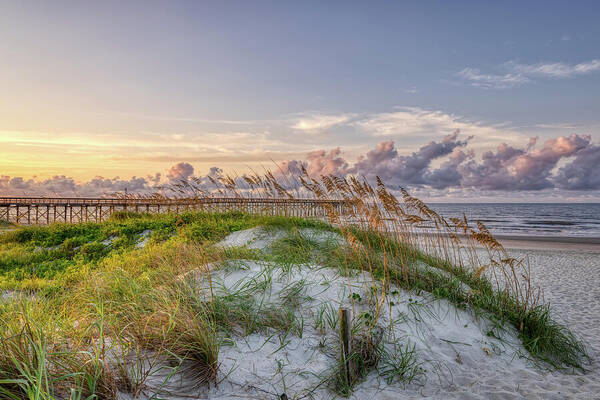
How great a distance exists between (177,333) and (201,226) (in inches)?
301

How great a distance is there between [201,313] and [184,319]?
43cm

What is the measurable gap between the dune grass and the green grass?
0.6 inches

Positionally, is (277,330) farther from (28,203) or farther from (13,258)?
(28,203)

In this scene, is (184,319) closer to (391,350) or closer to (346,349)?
(346,349)

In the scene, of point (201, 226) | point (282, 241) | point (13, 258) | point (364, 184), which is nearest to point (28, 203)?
point (13, 258)

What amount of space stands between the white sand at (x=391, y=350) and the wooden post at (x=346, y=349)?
0.51 ft

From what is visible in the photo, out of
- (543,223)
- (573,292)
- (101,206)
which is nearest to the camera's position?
(573,292)

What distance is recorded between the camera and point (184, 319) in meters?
3.91

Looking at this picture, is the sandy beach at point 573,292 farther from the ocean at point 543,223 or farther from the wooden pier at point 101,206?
the wooden pier at point 101,206

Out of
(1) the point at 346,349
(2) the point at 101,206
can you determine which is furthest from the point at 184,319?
(2) the point at 101,206

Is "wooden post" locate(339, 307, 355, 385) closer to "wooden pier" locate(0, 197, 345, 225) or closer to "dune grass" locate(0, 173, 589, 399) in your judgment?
"dune grass" locate(0, 173, 589, 399)

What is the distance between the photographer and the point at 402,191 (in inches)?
249

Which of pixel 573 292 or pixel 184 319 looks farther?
pixel 573 292

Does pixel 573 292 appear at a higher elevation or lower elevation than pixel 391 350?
lower
